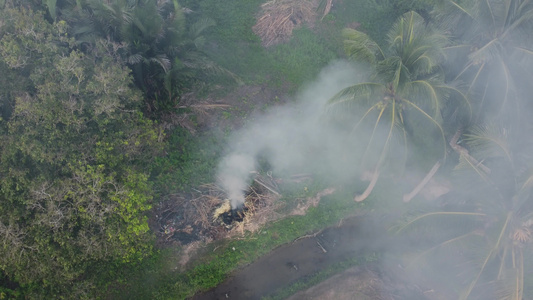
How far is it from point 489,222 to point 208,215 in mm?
7972

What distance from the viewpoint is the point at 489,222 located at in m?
9.90

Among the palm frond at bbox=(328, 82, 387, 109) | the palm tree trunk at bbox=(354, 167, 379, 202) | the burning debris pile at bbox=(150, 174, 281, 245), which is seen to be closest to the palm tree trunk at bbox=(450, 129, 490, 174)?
the palm tree trunk at bbox=(354, 167, 379, 202)

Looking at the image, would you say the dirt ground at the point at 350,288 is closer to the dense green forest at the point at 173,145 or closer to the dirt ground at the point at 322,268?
the dirt ground at the point at 322,268

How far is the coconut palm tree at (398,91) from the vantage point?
9.52m

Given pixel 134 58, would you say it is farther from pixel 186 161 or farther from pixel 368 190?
pixel 368 190

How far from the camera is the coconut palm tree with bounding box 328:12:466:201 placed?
9.52 m

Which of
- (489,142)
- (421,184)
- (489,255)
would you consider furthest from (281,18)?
(489,255)

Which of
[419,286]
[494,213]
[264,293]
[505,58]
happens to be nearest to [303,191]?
[264,293]

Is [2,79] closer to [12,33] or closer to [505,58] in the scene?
[12,33]

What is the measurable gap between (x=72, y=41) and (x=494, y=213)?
12.1m

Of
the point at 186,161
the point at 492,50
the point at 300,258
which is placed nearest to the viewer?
the point at 492,50

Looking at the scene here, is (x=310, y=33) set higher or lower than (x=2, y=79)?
lower

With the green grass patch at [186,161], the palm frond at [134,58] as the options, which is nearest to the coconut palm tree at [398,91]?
the green grass patch at [186,161]

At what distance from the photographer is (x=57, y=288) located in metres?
9.84
